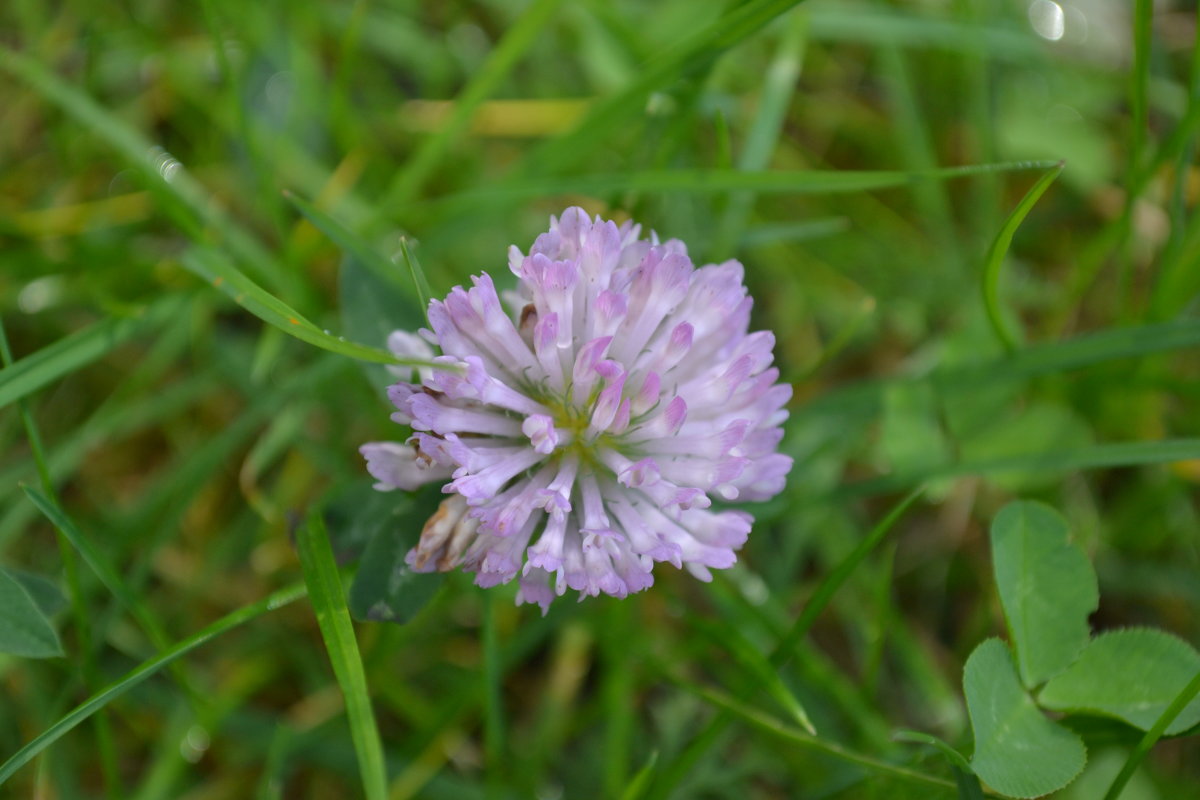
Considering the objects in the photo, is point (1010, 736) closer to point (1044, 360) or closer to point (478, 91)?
point (1044, 360)

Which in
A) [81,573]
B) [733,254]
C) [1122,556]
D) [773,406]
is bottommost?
[1122,556]

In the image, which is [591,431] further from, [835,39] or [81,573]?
[835,39]

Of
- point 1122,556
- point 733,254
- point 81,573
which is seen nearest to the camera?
point 81,573

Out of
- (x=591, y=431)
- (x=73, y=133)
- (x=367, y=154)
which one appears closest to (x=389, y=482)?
(x=591, y=431)

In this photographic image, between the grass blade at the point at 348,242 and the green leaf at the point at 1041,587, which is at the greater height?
the grass blade at the point at 348,242

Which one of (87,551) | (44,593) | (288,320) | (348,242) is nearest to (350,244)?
(348,242)

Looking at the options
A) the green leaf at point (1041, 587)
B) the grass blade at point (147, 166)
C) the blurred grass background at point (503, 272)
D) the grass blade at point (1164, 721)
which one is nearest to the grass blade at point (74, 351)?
the blurred grass background at point (503, 272)

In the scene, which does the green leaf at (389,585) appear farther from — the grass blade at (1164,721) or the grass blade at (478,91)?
the grass blade at (1164,721)
